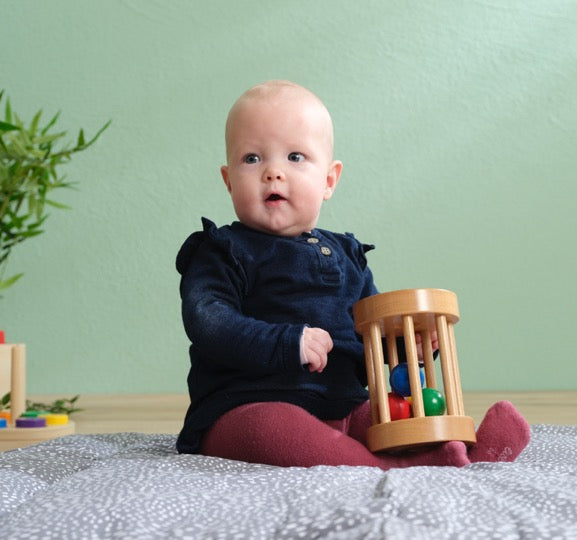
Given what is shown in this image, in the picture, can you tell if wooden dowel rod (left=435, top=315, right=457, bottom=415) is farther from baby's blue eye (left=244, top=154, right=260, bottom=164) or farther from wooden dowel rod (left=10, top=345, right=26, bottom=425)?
wooden dowel rod (left=10, top=345, right=26, bottom=425)

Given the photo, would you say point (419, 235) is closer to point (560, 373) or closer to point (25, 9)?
point (560, 373)

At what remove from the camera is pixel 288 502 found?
2.21 ft

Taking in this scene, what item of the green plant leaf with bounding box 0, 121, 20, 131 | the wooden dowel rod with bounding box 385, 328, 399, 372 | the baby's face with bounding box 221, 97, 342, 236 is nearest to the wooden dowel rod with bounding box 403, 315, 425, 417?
the wooden dowel rod with bounding box 385, 328, 399, 372

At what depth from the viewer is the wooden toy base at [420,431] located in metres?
0.93

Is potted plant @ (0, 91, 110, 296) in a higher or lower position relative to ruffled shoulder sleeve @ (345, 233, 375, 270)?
higher

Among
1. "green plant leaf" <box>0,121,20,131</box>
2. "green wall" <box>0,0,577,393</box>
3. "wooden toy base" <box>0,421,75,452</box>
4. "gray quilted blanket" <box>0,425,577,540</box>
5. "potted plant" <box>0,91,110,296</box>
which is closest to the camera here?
"gray quilted blanket" <box>0,425,577,540</box>

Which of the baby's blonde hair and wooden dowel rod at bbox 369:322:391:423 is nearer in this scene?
wooden dowel rod at bbox 369:322:391:423

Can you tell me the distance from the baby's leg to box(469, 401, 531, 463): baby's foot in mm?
45

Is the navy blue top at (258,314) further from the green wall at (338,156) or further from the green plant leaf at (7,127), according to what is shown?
the green wall at (338,156)

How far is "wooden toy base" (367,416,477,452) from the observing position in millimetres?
930

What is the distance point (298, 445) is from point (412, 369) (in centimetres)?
16

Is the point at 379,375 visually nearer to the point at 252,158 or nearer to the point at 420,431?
the point at 420,431

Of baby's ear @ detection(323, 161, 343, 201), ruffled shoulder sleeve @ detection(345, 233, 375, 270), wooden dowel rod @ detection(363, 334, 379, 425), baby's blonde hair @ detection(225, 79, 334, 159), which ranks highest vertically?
baby's blonde hair @ detection(225, 79, 334, 159)

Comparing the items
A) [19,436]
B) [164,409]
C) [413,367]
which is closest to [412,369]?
[413,367]
